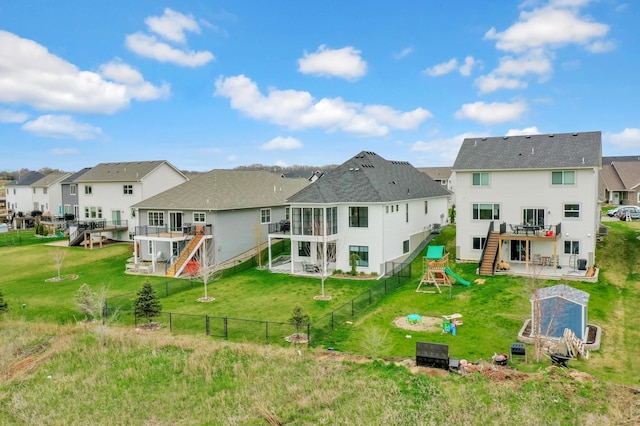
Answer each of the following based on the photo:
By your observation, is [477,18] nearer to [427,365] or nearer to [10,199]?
[427,365]

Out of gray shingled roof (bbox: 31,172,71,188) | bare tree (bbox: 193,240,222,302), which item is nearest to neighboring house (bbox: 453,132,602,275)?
bare tree (bbox: 193,240,222,302)

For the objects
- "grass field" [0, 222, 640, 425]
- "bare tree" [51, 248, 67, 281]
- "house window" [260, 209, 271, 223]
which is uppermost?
"house window" [260, 209, 271, 223]

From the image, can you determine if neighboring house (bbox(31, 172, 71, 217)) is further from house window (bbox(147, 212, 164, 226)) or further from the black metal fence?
the black metal fence

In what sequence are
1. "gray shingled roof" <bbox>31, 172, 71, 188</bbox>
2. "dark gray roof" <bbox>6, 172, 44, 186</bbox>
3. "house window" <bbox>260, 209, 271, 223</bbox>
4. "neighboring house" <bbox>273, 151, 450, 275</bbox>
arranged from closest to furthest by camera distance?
"neighboring house" <bbox>273, 151, 450, 275</bbox>, "house window" <bbox>260, 209, 271, 223</bbox>, "gray shingled roof" <bbox>31, 172, 71, 188</bbox>, "dark gray roof" <bbox>6, 172, 44, 186</bbox>

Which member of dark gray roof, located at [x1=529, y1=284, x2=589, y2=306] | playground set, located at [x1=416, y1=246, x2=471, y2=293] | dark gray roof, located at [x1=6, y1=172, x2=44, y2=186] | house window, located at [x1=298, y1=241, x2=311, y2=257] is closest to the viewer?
dark gray roof, located at [x1=529, y1=284, x2=589, y2=306]

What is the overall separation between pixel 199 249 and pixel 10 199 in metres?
57.6

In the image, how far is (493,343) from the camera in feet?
56.2

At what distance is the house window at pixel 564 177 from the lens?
93.4 feet

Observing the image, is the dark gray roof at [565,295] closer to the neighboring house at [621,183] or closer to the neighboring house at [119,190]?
the neighboring house at [119,190]

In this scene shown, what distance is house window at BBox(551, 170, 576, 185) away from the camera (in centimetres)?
2845

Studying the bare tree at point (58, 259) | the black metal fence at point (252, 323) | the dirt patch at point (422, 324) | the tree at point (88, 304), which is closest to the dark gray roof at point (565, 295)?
the dirt patch at point (422, 324)

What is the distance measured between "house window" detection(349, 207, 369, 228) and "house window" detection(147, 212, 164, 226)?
15.6 m

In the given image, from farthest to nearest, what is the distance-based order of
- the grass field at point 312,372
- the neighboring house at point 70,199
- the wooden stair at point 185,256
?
the neighboring house at point 70,199 → the wooden stair at point 185,256 → the grass field at point 312,372

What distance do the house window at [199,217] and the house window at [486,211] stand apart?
19877 millimetres
